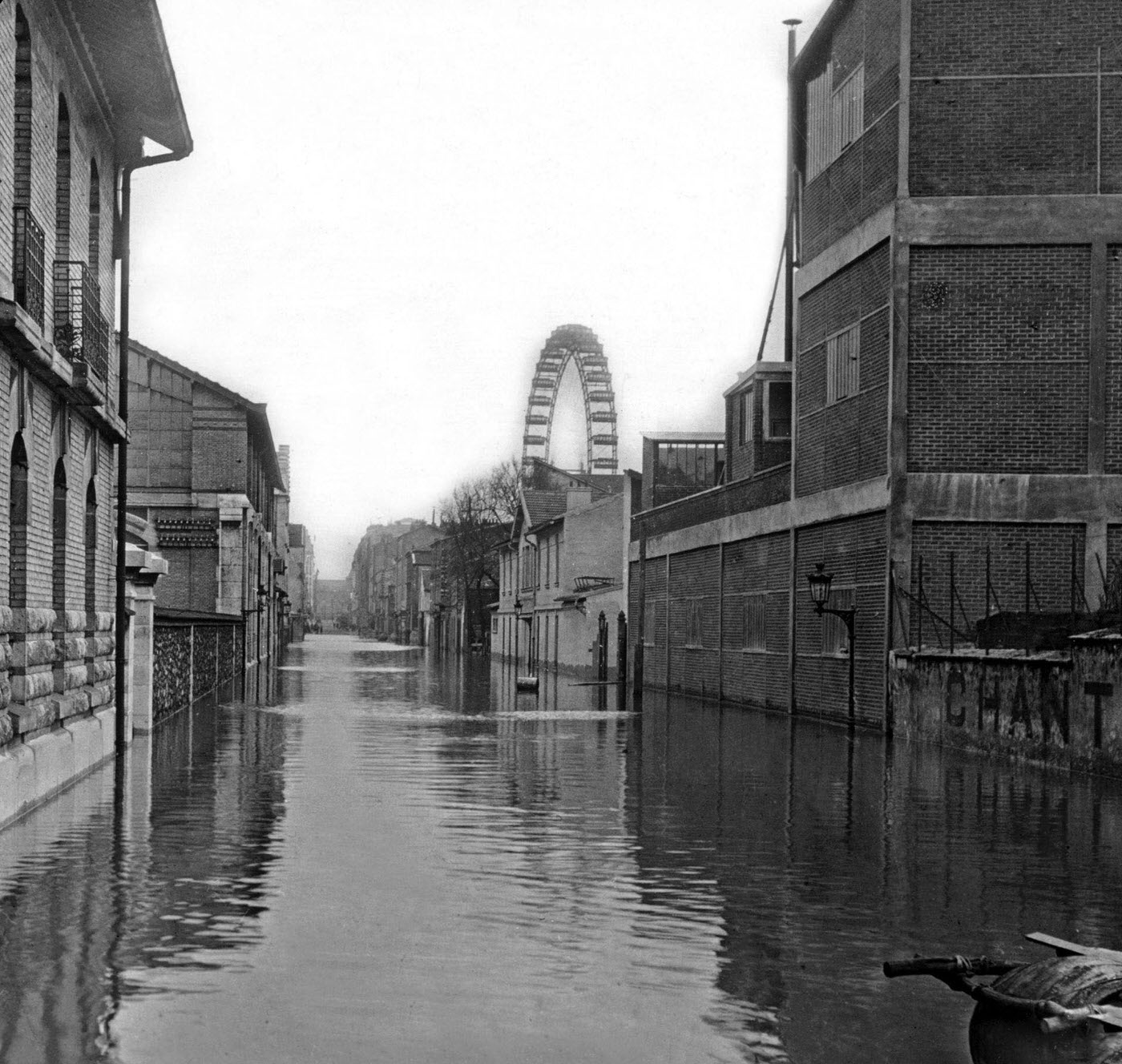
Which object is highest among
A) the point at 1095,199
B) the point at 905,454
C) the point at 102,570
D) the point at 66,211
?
the point at 1095,199

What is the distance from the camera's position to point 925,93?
2469 cm

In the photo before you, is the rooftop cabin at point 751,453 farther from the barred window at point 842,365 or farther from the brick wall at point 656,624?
the barred window at point 842,365

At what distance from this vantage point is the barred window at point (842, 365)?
26375 mm

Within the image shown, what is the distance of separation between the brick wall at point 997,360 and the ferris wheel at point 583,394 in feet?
178

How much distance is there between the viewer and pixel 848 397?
87.2 ft

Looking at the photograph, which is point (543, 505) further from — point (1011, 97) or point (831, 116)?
point (1011, 97)

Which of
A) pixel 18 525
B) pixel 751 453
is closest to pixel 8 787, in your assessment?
pixel 18 525

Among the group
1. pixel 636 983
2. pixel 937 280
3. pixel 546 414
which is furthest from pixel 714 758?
pixel 546 414

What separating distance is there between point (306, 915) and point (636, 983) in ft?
7.39

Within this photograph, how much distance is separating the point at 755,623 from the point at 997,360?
32.4ft

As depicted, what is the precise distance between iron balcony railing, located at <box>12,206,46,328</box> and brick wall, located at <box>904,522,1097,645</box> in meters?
14.1

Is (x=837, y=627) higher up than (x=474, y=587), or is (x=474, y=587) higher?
(x=474, y=587)

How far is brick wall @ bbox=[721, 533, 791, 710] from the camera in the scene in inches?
1209

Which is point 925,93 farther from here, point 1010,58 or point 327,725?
point 327,725
